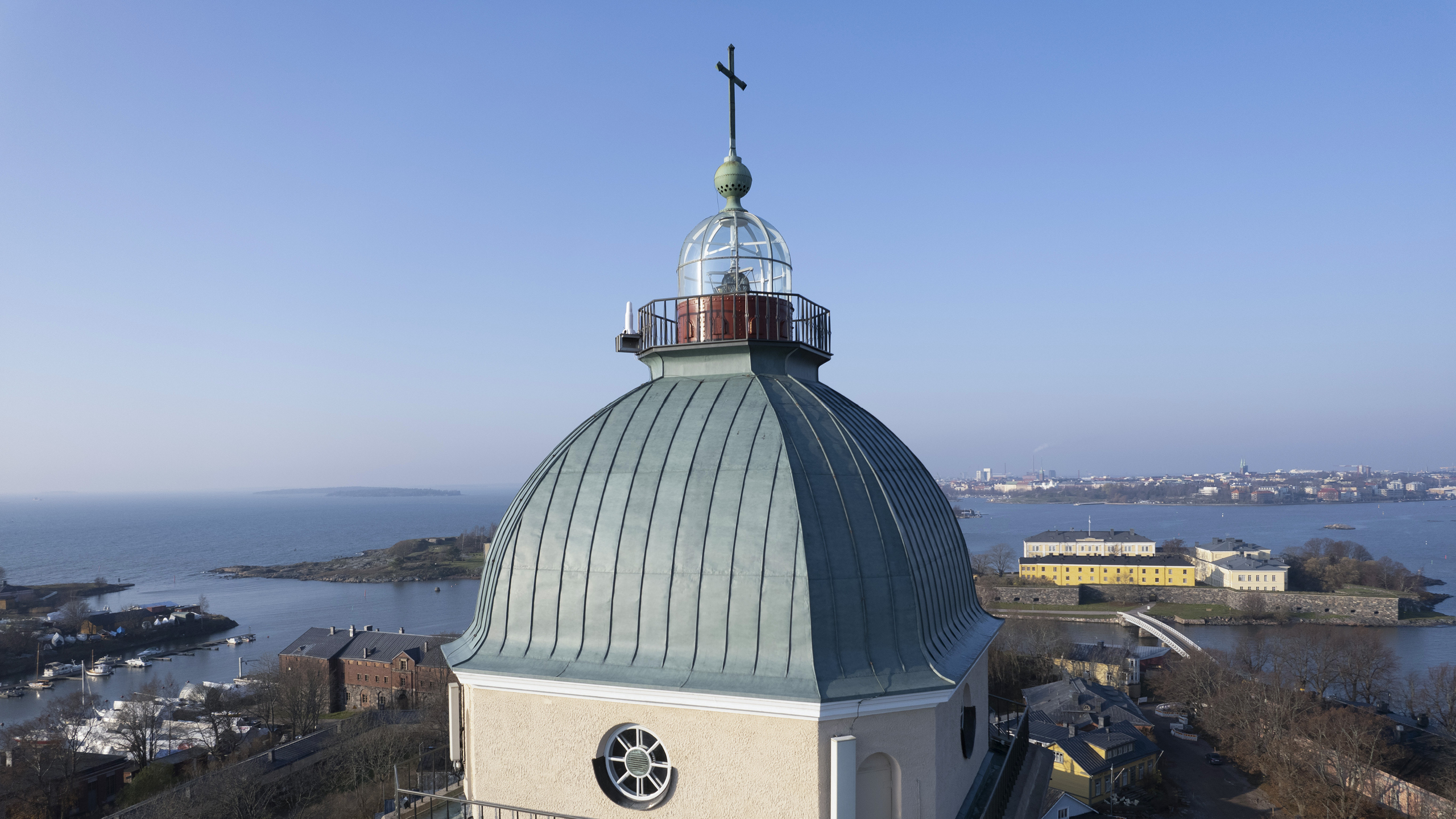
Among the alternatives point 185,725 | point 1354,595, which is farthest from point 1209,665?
point 185,725

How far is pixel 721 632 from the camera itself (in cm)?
1012

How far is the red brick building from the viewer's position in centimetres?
6719

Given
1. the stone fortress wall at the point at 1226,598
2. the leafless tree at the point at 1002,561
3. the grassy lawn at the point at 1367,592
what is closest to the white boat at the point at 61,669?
the stone fortress wall at the point at 1226,598

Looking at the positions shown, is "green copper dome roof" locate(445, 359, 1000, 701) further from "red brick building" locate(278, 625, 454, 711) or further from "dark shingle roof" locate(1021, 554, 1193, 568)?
"dark shingle roof" locate(1021, 554, 1193, 568)

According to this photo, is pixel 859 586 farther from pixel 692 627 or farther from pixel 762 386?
pixel 762 386

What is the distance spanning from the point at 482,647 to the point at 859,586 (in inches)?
215

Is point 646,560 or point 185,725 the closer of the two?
point 646,560

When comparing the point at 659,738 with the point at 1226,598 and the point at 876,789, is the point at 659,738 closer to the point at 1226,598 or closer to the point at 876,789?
the point at 876,789

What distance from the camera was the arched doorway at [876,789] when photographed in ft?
33.4

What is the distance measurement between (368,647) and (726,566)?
234 feet

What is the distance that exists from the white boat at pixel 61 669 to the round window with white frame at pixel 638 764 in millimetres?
98477

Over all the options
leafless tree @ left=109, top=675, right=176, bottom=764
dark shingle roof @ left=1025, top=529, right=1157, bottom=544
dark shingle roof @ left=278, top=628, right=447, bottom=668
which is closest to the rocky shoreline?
dark shingle roof @ left=278, top=628, right=447, bottom=668

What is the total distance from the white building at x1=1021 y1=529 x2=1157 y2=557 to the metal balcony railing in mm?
121082

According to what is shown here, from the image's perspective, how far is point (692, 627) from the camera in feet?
A: 33.6
